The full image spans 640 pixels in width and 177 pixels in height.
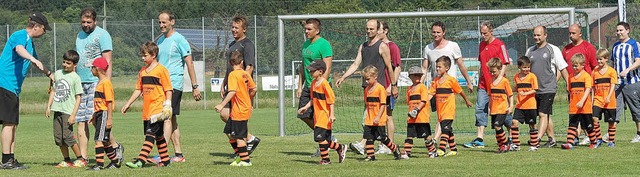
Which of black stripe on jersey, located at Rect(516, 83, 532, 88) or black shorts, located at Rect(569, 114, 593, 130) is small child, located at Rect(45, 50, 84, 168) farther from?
black shorts, located at Rect(569, 114, 593, 130)

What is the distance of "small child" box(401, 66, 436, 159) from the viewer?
12.0m

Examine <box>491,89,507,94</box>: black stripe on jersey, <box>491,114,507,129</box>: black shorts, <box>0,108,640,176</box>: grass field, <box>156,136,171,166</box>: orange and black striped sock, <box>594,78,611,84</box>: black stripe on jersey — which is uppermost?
<box>594,78,611,84</box>: black stripe on jersey

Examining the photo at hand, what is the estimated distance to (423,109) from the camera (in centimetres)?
1205

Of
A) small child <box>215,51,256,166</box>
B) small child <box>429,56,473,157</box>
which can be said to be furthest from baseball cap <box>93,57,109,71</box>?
small child <box>429,56,473,157</box>

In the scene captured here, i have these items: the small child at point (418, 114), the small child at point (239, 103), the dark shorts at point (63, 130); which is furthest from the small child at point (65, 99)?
the small child at point (418, 114)

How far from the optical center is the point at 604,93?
13641 mm

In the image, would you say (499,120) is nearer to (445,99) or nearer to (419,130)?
(445,99)

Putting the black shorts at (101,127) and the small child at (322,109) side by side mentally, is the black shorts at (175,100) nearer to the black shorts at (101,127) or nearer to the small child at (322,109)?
the black shorts at (101,127)

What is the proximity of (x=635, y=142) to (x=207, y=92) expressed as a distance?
816 inches

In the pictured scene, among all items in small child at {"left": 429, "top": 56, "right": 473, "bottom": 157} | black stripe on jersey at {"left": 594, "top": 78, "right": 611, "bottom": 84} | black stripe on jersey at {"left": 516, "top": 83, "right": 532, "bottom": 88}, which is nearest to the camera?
small child at {"left": 429, "top": 56, "right": 473, "bottom": 157}

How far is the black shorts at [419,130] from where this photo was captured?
12039 millimetres

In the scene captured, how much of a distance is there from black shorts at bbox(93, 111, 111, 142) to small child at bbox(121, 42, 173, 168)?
0.71ft

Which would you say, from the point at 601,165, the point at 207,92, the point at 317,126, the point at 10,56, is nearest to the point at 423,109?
the point at 317,126

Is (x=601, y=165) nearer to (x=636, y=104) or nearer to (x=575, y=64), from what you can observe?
(x=575, y=64)
